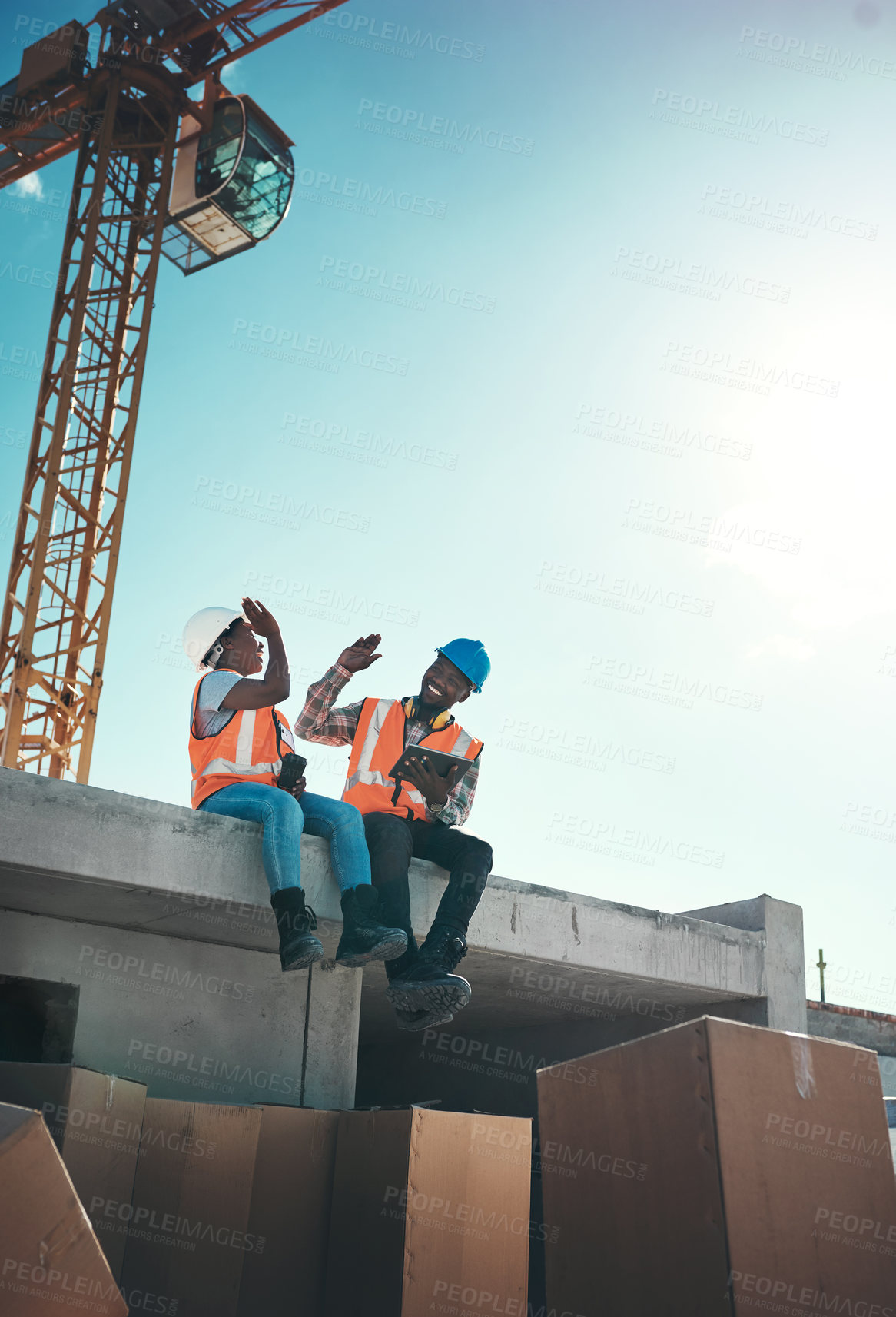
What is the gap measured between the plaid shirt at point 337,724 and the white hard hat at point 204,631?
19.6 inches

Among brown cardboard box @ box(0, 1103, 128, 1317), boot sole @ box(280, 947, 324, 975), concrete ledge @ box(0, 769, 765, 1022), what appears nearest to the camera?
brown cardboard box @ box(0, 1103, 128, 1317)

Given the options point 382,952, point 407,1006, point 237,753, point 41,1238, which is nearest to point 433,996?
point 407,1006

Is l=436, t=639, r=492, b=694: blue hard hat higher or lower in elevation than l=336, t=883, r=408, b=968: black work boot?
higher

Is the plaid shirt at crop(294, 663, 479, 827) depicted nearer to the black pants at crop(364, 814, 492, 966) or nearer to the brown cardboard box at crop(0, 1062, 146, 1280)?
the black pants at crop(364, 814, 492, 966)

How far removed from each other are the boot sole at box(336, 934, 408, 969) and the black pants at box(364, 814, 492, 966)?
6.1 inches

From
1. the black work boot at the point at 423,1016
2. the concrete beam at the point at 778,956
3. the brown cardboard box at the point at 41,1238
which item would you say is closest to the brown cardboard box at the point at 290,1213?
the black work boot at the point at 423,1016

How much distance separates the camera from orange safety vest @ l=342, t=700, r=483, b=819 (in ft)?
15.3

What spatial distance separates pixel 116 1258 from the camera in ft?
10.8

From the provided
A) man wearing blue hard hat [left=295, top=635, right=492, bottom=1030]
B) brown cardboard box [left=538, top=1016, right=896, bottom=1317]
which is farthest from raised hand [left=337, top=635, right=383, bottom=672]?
brown cardboard box [left=538, top=1016, right=896, bottom=1317]

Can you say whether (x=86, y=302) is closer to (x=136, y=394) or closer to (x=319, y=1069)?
(x=136, y=394)

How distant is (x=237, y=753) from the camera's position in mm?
4523

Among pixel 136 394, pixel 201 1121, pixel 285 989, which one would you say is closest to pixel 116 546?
pixel 136 394

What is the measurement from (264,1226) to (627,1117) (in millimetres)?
1620

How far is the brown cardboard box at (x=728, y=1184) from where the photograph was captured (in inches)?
93.7
